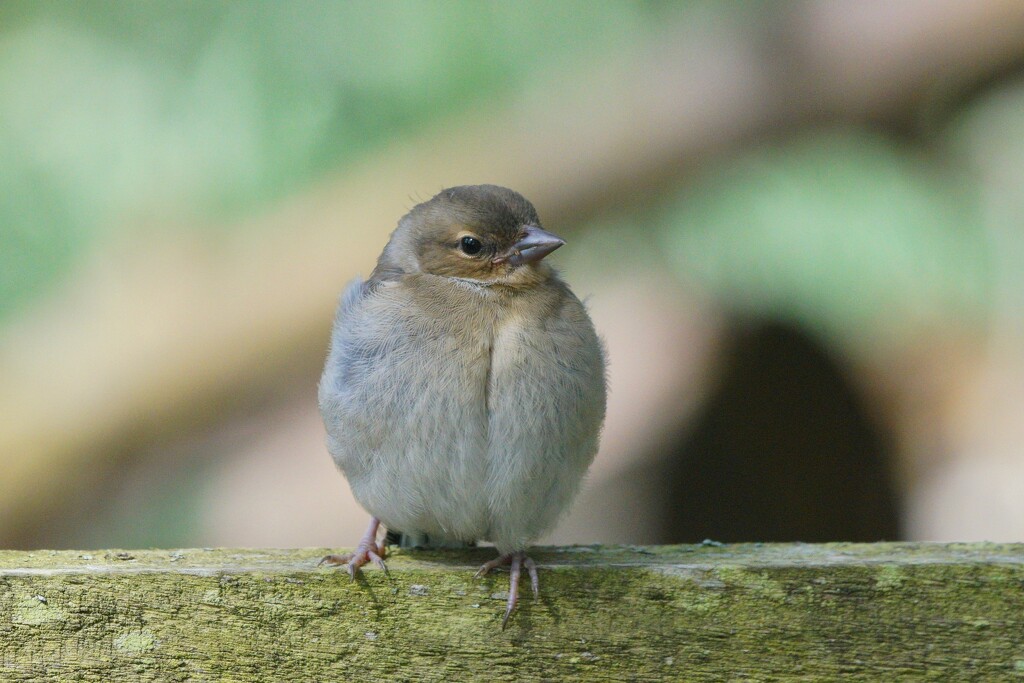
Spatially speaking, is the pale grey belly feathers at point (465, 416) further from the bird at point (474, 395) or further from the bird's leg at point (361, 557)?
the bird's leg at point (361, 557)

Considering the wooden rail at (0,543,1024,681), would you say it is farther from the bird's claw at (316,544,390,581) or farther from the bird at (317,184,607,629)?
the bird at (317,184,607,629)

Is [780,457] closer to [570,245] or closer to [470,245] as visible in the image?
[570,245]

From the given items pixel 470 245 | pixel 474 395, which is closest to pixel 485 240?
pixel 470 245

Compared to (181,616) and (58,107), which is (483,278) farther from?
(58,107)

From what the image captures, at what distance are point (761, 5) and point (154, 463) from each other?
3329 millimetres

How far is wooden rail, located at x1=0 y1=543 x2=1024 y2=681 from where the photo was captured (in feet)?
7.07

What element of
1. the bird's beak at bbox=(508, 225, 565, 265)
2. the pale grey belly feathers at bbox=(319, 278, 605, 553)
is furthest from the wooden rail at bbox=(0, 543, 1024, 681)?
the bird's beak at bbox=(508, 225, 565, 265)

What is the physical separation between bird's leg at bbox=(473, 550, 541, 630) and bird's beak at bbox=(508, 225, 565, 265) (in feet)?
2.61

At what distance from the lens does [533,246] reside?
117 inches

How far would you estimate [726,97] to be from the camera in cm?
502

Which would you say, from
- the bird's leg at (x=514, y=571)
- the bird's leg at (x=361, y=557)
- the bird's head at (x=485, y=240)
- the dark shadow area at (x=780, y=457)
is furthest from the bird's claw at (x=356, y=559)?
the dark shadow area at (x=780, y=457)

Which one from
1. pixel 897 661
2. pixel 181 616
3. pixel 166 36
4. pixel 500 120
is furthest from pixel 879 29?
pixel 181 616

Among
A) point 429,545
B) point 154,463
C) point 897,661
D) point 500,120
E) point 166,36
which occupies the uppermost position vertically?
point 166,36

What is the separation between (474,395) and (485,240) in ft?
1.68
